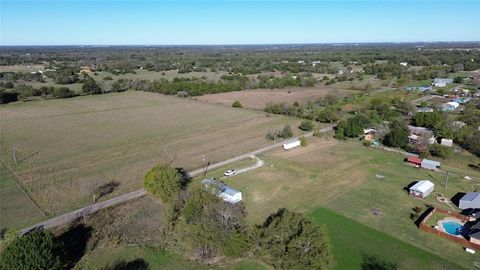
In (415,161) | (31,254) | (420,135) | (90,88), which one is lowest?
(415,161)

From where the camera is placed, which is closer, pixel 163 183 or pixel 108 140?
pixel 163 183

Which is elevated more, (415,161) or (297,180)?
(415,161)

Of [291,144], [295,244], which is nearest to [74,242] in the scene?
[295,244]

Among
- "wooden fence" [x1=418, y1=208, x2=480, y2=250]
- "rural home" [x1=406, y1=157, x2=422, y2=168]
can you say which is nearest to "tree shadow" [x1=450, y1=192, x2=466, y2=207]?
"wooden fence" [x1=418, y1=208, x2=480, y2=250]

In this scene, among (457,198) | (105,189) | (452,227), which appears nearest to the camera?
(452,227)

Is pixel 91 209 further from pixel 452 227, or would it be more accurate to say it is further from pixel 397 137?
pixel 397 137

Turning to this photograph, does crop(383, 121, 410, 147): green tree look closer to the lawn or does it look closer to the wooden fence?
the wooden fence

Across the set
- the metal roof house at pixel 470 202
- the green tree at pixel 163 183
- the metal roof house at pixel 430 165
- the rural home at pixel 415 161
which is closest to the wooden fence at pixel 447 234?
the metal roof house at pixel 470 202
